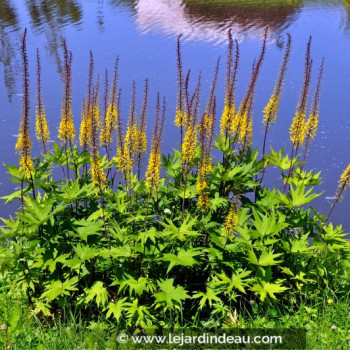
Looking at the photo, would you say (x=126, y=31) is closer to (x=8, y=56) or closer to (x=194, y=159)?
(x=8, y=56)

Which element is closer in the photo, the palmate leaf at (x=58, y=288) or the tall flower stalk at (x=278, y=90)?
the palmate leaf at (x=58, y=288)

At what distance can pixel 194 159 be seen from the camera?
5074 mm

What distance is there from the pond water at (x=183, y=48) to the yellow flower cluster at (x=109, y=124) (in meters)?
3.59

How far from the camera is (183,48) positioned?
52.8 ft

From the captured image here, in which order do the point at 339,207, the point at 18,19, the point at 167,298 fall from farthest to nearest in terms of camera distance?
the point at 18,19 → the point at 339,207 → the point at 167,298

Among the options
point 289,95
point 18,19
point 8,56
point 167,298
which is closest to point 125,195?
point 167,298

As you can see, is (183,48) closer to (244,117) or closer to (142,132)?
(244,117)

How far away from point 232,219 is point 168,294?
1.01 metres

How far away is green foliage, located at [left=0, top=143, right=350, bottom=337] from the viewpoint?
4562 mm

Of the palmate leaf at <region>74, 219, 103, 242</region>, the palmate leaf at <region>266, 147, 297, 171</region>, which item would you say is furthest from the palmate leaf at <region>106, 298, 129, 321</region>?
the palmate leaf at <region>266, 147, 297, 171</region>

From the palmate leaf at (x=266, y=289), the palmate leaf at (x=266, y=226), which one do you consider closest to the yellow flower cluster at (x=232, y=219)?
the palmate leaf at (x=266, y=226)

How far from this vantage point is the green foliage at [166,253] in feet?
15.0

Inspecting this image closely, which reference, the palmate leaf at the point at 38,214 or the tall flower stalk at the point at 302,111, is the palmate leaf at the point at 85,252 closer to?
the palmate leaf at the point at 38,214

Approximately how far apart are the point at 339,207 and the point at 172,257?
4739mm
